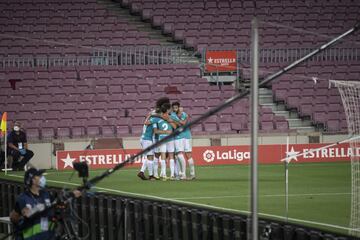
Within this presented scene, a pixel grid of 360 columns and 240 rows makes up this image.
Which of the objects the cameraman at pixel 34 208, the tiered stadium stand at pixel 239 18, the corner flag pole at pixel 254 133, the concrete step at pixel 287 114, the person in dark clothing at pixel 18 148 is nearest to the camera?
the corner flag pole at pixel 254 133

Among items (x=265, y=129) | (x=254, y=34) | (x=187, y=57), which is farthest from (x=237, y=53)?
(x=254, y=34)

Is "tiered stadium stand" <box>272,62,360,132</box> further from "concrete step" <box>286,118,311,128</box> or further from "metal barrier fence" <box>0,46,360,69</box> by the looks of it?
"metal barrier fence" <box>0,46,360,69</box>

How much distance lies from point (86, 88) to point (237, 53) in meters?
6.76

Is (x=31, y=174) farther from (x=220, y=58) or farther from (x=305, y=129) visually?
(x=220, y=58)

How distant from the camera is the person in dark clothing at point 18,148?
30.8m

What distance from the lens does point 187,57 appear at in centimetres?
3978

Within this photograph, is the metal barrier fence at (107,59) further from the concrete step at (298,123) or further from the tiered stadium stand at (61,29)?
the concrete step at (298,123)

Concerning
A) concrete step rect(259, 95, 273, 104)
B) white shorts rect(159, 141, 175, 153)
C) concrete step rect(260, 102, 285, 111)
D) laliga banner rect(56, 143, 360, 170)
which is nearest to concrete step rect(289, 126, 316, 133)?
concrete step rect(260, 102, 285, 111)

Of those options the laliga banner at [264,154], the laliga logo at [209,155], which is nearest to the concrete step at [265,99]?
the laliga banner at [264,154]

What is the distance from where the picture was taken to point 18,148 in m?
30.8

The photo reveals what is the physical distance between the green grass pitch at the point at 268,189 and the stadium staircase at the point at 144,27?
9.34 m

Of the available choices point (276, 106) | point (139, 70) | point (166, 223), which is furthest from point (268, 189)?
point (139, 70)

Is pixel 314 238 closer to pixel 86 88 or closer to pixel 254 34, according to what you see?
pixel 254 34

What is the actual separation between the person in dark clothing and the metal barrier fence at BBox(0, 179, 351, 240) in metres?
14.9
